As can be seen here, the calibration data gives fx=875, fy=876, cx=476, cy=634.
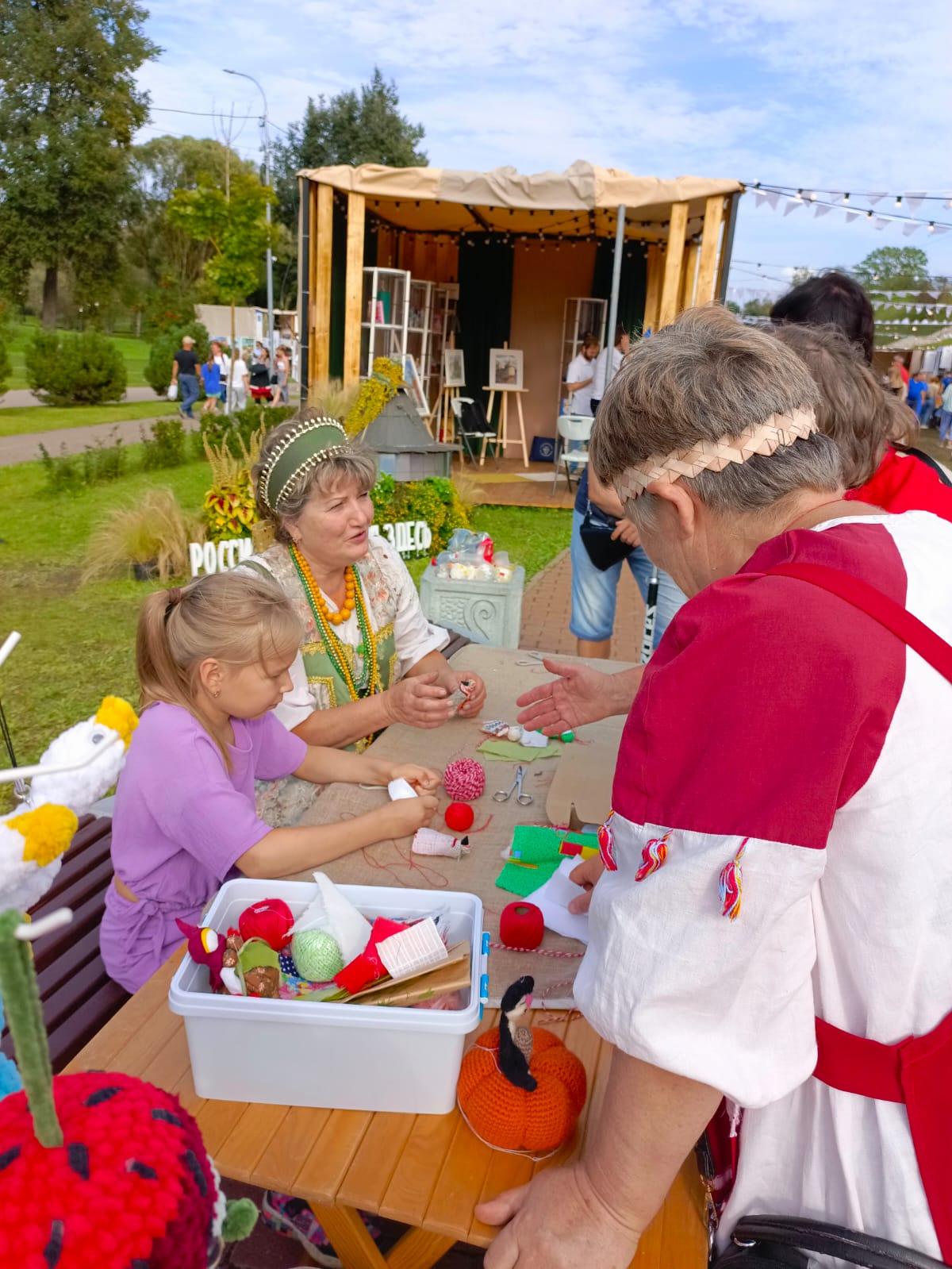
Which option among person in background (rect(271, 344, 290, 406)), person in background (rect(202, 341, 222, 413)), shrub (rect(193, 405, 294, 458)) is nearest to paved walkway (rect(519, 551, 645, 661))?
shrub (rect(193, 405, 294, 458))

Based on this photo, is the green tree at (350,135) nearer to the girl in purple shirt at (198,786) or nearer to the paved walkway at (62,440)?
the paved walkway at (62,440)

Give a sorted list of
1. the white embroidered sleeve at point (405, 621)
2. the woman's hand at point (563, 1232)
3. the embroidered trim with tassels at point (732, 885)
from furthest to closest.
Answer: the white embroidered sleeve at point (405, 621)
the woman's hand at point (563, 1232)
the embroidered trim with tassels at point (732, 885)

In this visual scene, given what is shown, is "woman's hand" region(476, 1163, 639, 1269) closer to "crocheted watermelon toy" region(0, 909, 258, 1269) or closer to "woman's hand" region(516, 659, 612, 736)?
"crocheted watermelon toy" region(0, 909, 258, 1269)

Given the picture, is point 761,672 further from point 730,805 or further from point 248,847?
point 248,847

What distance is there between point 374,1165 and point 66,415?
64.5 feet

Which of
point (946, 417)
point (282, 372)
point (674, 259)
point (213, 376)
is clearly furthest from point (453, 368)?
point (946, 417)

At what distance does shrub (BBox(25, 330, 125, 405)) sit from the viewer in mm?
18672

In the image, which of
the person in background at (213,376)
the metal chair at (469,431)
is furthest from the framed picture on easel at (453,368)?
the person in background at (213,376)

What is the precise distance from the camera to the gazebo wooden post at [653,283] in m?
13.4

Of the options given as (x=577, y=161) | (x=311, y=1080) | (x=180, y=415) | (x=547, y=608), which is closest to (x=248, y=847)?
(x=311, y=1080)

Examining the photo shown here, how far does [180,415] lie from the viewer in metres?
18.9

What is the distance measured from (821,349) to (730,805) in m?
1.35

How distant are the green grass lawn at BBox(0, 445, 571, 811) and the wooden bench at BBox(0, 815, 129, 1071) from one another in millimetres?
388

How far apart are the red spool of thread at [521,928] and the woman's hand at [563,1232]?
50 centimetres
